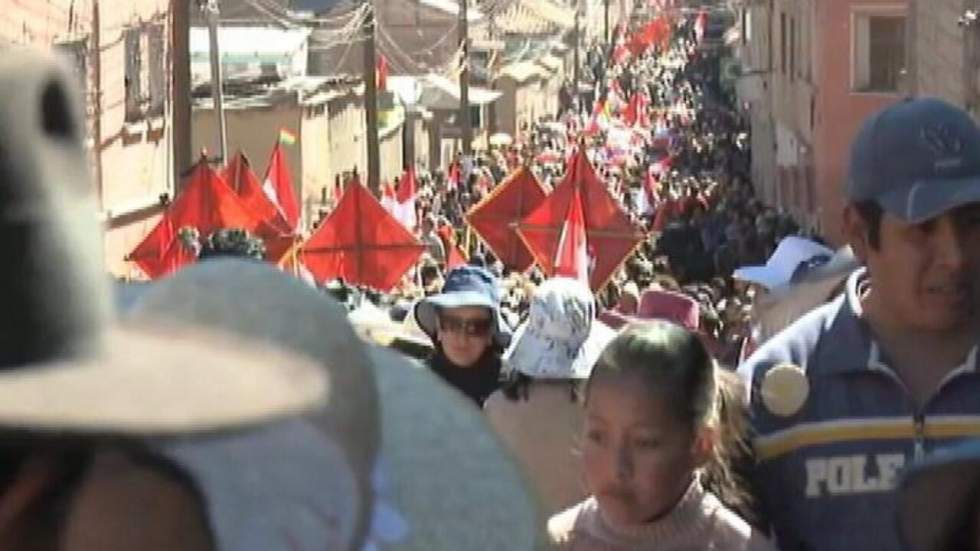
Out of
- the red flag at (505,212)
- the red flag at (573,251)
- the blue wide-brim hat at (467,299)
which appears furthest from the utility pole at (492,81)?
the blue wide-brim hat at (467,299)

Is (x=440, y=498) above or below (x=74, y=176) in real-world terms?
below

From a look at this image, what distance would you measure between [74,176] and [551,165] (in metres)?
39.6

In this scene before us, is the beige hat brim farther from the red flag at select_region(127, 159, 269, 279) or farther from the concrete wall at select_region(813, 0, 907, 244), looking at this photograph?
the concrete wall at select_region(813, 0, 907, 244)

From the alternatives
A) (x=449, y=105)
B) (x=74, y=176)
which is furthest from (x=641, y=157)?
(x=74, y=176)

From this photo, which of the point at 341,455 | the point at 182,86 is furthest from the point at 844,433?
the point at 182,86

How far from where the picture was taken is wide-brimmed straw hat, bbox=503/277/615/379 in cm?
516

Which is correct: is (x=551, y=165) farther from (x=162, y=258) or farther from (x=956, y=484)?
(x=956, y=484)

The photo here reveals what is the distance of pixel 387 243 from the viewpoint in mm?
16781

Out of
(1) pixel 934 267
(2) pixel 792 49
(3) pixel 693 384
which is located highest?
(2) pixel 792 49

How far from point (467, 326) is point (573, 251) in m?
7.93

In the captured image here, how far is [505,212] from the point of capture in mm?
17984

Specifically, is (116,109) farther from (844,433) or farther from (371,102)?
(844,433)

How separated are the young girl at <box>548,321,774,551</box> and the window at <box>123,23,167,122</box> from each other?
24.2 meters

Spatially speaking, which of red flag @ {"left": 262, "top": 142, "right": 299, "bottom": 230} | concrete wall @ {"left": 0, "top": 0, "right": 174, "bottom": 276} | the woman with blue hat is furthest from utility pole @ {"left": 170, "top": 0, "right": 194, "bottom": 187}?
the woman with blue hat
